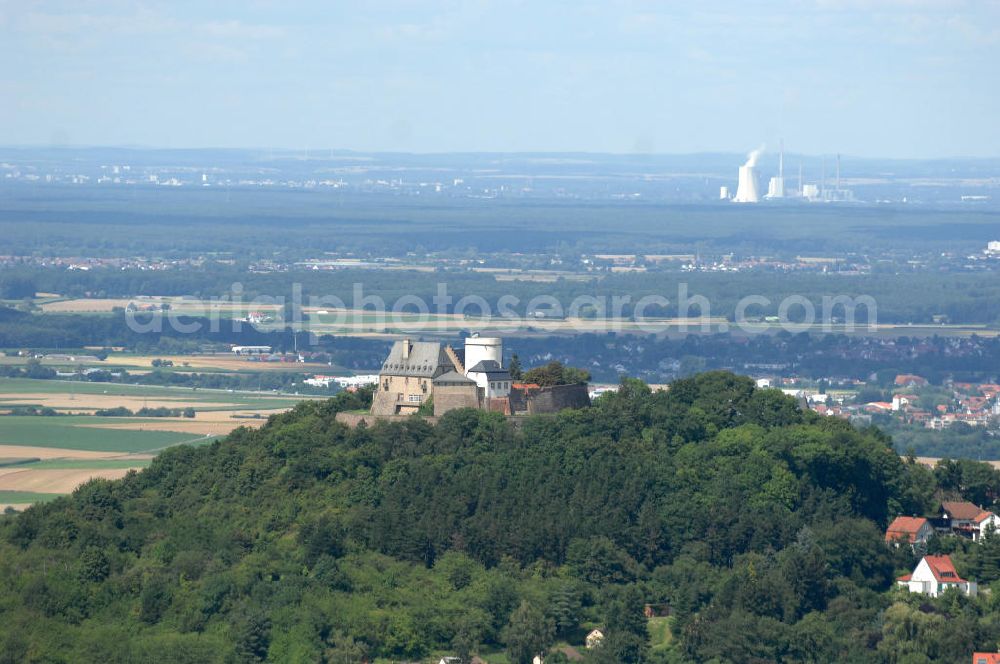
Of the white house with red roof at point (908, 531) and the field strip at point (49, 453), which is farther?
the field strip at point (49, 453)

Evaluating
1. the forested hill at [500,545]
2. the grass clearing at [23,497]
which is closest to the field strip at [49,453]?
the grass clearing at [23,497]

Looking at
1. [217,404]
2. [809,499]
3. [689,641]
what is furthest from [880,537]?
[217,404]

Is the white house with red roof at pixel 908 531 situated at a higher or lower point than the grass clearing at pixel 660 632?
higher

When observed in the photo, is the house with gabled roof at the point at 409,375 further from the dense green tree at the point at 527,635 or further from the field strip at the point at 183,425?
the field strip at the point at 183,425

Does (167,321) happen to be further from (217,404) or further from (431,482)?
(431,482)

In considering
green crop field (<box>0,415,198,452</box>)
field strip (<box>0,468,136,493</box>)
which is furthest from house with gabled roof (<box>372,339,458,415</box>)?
green crop field (<box>0,415,198,452</box>)

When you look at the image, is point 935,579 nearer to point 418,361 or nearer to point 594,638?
point 594,638

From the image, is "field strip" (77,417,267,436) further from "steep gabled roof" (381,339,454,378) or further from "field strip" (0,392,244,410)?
"steep gabled roof" (381,339,454,378)
